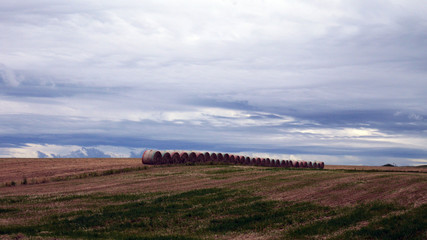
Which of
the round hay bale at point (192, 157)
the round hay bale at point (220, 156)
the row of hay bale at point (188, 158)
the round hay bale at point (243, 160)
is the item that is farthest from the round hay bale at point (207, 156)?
the round hay bale at point (243, 160)

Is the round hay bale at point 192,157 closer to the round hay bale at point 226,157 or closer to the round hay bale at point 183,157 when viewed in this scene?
the round hay bale at point 183,157

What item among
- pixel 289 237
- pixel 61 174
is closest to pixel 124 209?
pixel 289 237

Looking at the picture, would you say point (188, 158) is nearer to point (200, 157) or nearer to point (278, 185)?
point (200, 157)

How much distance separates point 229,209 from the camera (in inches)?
830

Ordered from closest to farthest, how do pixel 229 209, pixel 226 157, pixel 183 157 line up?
1. pixel 229 209
2. pixel 183 157
3. pixel 226 157

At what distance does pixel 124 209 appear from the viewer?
2220 cm

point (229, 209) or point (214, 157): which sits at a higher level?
point (214, 157)

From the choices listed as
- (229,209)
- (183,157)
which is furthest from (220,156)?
(229,209)

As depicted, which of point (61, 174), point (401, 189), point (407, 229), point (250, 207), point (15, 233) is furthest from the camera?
point (61, 174)

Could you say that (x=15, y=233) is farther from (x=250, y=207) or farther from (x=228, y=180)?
(x=228, y=180)

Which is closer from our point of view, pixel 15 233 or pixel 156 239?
pixel 156 239

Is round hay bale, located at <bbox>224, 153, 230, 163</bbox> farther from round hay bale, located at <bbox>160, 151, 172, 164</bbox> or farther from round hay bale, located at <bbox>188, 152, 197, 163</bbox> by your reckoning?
round hay bale, located at <bbox>160, 151, 172, 164</bbox>

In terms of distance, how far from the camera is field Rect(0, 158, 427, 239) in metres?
16.6

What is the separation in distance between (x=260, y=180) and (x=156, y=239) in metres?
16.5
